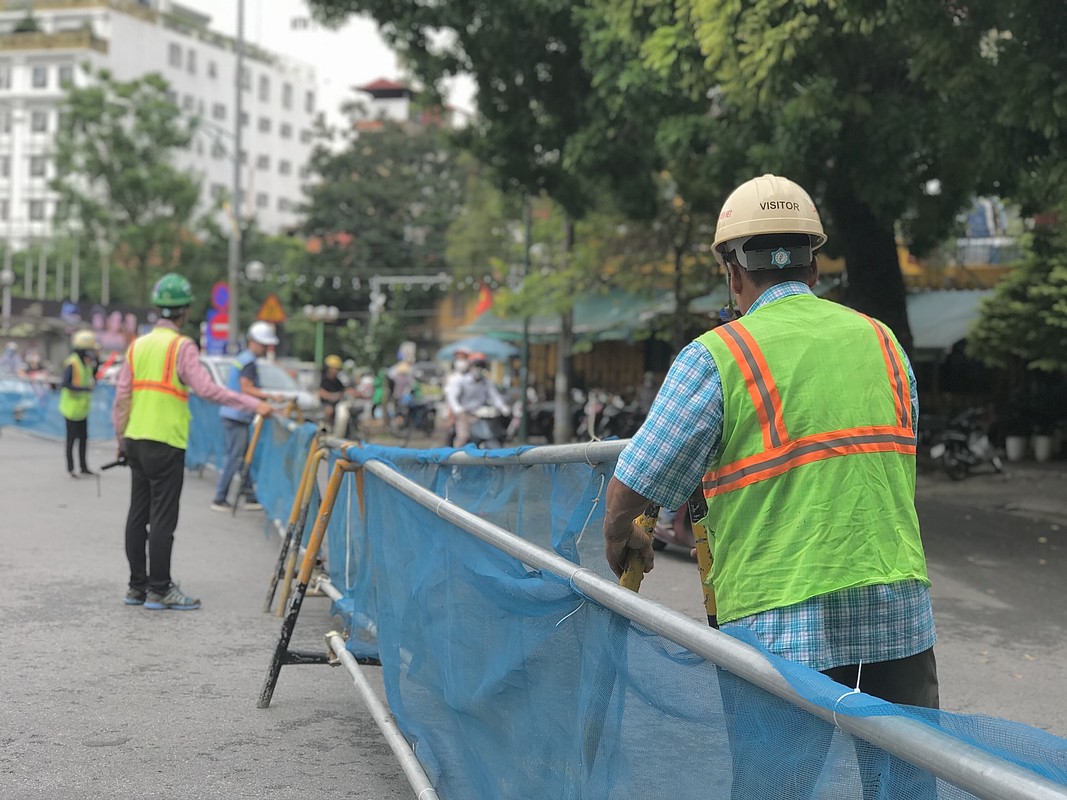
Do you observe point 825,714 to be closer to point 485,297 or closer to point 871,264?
point 871,264

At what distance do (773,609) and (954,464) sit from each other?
18.0m

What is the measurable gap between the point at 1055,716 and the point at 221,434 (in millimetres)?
11338

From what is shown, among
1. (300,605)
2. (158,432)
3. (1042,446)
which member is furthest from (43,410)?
(300,605)

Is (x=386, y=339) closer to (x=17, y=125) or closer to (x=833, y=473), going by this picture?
(x=833, y=473)

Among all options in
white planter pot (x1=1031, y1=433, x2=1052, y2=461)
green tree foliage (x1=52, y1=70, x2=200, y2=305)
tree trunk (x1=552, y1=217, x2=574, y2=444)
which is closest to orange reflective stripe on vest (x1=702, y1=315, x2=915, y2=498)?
white planter pot (x1=1031, y1=433, x2=1052, y2=461)

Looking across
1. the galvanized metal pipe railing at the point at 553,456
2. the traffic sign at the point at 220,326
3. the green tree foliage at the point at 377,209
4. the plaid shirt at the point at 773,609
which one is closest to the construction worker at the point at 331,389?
the traffic sign at the point at 220,326

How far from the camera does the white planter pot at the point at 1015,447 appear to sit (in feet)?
77.2

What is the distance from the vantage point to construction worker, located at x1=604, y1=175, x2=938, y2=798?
2.83m

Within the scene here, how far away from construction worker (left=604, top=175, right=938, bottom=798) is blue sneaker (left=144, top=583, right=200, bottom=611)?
567cm

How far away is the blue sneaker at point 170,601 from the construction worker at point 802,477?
5670mm

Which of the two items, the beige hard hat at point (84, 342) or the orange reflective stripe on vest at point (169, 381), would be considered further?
the beige hard hat at point (84, 342)

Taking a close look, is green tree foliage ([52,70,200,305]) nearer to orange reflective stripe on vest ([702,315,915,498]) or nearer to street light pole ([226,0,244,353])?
street light pole ([226,0,244,353])

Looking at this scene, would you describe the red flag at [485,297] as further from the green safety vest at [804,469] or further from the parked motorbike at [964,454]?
the green safety vest at [804,469]

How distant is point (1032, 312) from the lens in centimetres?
2122
